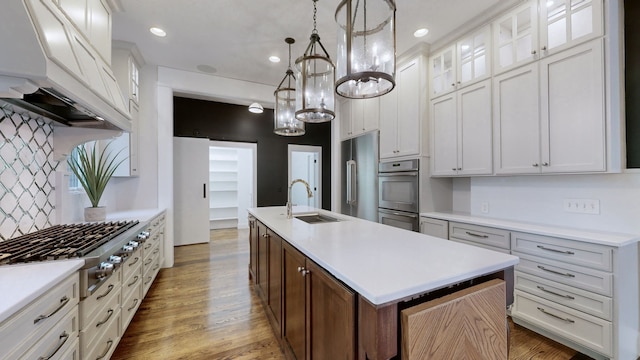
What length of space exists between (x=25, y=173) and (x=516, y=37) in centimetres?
411

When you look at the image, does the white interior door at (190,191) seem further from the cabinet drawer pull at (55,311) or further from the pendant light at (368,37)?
the pendant light at (368,37)

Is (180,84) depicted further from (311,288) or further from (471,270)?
(471,270)

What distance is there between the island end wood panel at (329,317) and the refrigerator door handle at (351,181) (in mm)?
2889

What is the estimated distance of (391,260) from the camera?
44.1 inches

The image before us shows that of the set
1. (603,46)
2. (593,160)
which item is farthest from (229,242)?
(603,46)

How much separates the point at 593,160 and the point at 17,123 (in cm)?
406

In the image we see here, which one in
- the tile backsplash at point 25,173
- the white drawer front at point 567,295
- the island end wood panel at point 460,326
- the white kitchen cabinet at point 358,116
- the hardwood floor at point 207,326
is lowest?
the hardwood floor at point 207,326

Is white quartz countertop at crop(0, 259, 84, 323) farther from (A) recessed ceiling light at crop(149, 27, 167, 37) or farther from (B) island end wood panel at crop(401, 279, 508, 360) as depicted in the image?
(A) recessed ceiling light at crop(149, 27, 167, 37)

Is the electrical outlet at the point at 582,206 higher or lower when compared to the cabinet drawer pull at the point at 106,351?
higher

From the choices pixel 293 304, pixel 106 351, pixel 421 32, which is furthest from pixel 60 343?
pixel 421 32

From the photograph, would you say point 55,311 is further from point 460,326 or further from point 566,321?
point 566,321

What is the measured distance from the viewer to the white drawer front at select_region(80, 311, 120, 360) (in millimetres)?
1262

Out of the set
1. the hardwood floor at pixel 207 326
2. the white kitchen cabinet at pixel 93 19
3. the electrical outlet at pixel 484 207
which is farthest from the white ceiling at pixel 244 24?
the hardwood floor at pixel 207 326

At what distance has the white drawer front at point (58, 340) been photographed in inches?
36.8
